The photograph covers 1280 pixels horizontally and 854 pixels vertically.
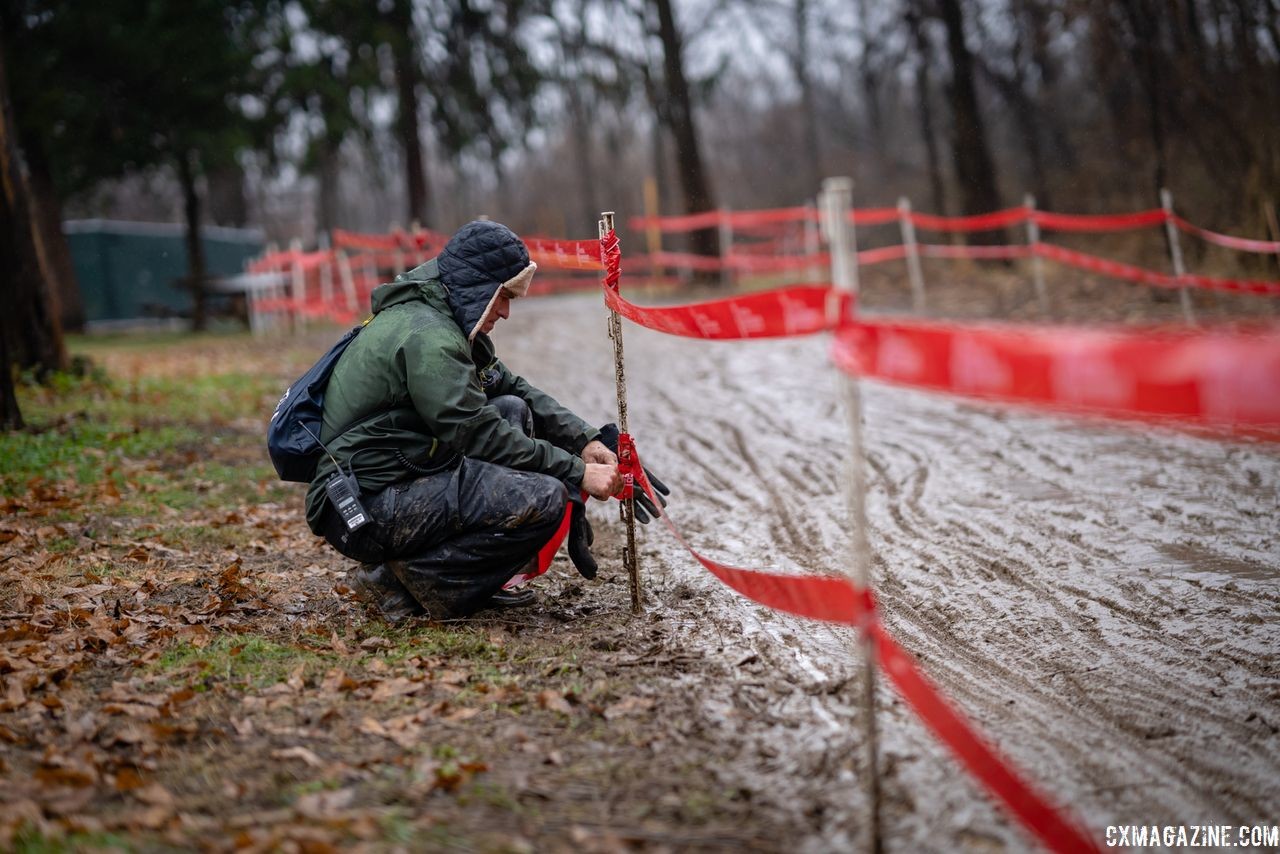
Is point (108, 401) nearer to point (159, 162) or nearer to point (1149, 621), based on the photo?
point (1149, 621)

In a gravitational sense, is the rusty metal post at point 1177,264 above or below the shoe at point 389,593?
above

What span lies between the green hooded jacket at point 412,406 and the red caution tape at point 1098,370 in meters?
1.96

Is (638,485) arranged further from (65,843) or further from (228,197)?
(228,197)

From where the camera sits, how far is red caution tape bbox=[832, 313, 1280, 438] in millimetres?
2510

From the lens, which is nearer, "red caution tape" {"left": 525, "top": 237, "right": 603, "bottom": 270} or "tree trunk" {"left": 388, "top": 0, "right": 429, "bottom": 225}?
"red caution tape" {"left": 525, "top": 237, "right": 603, "bottom": 270}

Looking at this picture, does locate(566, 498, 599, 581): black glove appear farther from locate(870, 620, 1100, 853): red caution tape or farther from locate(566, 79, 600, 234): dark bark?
locate(566, 79, 600, 234): dark bark

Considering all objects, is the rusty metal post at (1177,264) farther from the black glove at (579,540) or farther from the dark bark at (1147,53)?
the black glove at (579,540)

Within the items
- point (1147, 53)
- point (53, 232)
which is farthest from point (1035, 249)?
point (53, 232)

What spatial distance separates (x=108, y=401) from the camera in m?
10.9

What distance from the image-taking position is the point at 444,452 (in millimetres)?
4605

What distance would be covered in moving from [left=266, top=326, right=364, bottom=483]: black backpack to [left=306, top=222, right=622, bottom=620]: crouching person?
0.05m

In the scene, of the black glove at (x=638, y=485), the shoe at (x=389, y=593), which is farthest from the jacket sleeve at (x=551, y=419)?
the shoe at (x=389, y=593)

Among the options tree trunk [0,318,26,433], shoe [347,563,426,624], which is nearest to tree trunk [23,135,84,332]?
tree trunk [0,318,26,433]

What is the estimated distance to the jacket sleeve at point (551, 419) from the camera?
510 centimetres
